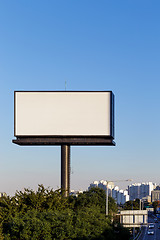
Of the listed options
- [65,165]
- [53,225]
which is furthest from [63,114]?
[53,225]

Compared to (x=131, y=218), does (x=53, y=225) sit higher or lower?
higher

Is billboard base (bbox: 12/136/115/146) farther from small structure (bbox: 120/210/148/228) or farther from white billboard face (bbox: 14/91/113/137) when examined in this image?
small structure (bbox: 120/210/148/228)

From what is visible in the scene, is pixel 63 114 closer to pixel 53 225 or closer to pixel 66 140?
pixel 66 140

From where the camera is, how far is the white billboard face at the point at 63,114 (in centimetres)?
9244

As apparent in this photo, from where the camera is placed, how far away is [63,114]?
9362 centimetres

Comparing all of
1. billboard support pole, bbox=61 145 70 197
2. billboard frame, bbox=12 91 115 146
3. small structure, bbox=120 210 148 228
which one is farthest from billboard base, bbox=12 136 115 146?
small structure, bbox=120 210 148 228

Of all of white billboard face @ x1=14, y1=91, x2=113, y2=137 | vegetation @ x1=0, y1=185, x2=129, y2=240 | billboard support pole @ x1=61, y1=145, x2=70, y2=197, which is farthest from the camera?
billboard support pole @ x1=61, y1=145, x2=70, y2=197

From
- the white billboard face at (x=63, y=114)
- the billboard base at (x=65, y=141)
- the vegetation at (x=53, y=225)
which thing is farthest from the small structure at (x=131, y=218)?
the white billboard face at (x=63, y=114)

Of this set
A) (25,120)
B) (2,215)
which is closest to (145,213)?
(2,215)

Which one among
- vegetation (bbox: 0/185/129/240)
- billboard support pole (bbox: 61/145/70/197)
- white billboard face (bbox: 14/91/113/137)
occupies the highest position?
white billboard face (bbox: 14/91/113/137)

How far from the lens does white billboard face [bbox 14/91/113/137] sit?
92.4 m

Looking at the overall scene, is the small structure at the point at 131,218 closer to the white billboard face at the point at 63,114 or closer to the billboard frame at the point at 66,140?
the billboard frame at the point at 66,140

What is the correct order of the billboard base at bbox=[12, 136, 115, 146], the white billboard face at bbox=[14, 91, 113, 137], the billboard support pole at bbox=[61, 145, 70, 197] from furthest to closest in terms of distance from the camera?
the billboard support pole at bbox=[61, 145, 70, 197]
the white billboard face at bbox=[14, 91, 113, 137]
the billboard base at bbox=[12, 136, 115, 146]

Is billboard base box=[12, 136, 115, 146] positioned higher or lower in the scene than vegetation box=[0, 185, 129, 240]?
higher
